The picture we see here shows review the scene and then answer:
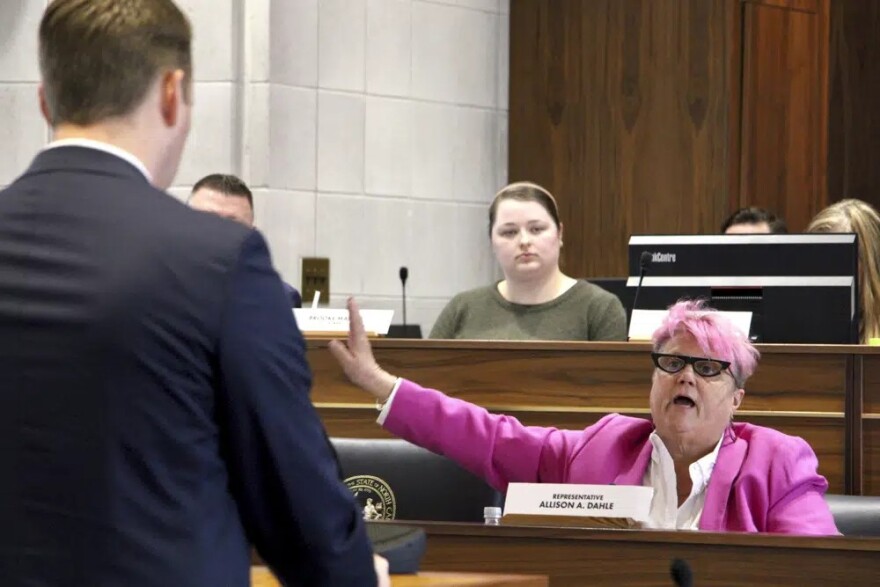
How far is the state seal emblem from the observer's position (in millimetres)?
3797

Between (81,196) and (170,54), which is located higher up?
(170,54)

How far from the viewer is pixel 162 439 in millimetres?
1585

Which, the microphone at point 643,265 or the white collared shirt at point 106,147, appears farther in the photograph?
the microphone at point 643,265

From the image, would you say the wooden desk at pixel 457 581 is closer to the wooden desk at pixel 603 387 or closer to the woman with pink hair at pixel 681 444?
the woman with pink hair at pixel 681 444

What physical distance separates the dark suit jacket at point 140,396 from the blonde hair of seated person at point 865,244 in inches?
141

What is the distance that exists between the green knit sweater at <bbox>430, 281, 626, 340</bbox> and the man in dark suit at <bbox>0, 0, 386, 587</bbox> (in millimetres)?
3600

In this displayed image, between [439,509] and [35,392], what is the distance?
233 cm

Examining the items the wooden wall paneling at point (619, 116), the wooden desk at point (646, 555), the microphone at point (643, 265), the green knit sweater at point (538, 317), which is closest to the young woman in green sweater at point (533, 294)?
the green knit sweater at point (538, 317)

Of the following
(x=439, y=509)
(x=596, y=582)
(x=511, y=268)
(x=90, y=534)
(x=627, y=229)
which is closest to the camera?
(x=90, y=534)

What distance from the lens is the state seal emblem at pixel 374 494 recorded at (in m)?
3.80

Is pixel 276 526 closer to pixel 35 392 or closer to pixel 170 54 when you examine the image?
pixel 35 392

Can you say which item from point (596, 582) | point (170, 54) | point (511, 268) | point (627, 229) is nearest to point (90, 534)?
point (170, 54)

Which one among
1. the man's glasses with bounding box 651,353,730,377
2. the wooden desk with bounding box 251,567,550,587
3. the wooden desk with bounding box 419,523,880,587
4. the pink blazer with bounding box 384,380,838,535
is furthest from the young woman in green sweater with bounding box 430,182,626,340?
the wooden desk with bounding box 251,567,550,587

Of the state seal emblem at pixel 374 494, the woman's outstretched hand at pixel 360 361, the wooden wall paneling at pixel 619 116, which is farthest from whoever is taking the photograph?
the wooden wall paneling at pixel 619 116
